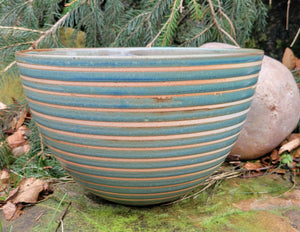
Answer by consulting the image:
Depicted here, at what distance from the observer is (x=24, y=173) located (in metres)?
1.15

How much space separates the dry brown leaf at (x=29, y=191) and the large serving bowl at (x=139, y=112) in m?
0.24

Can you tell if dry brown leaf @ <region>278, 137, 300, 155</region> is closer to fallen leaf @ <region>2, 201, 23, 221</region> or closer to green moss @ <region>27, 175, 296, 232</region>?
green moss @ <region>27, 175, 296, 232</region>

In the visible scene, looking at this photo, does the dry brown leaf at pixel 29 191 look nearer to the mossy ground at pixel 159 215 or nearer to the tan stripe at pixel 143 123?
the mossy ground at pixel 159 215

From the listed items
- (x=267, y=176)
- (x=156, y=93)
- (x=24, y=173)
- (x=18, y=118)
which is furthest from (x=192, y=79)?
(x=18, y=118)

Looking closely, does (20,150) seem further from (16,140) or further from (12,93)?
(12,93)

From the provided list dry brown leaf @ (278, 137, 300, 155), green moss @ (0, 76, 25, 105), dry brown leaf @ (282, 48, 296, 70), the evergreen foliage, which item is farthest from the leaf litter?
dry brown leaf @ (282, 48, 296, 70)

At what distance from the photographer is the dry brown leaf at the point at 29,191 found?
2.90 ft

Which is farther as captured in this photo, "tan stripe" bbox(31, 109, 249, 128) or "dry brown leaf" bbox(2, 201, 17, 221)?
"dry brown leaf" bbox(2, 201, 17, 221)

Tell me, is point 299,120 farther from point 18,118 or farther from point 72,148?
point 18,118

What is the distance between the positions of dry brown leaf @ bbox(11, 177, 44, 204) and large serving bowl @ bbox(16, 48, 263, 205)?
244mm

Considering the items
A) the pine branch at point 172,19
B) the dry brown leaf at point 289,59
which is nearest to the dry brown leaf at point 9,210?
the pine branch at point 172,19

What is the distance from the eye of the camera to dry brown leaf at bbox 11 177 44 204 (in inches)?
34.9

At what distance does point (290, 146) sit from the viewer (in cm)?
127

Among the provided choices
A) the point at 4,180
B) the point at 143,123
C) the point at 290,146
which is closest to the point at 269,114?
the point at 290,146
